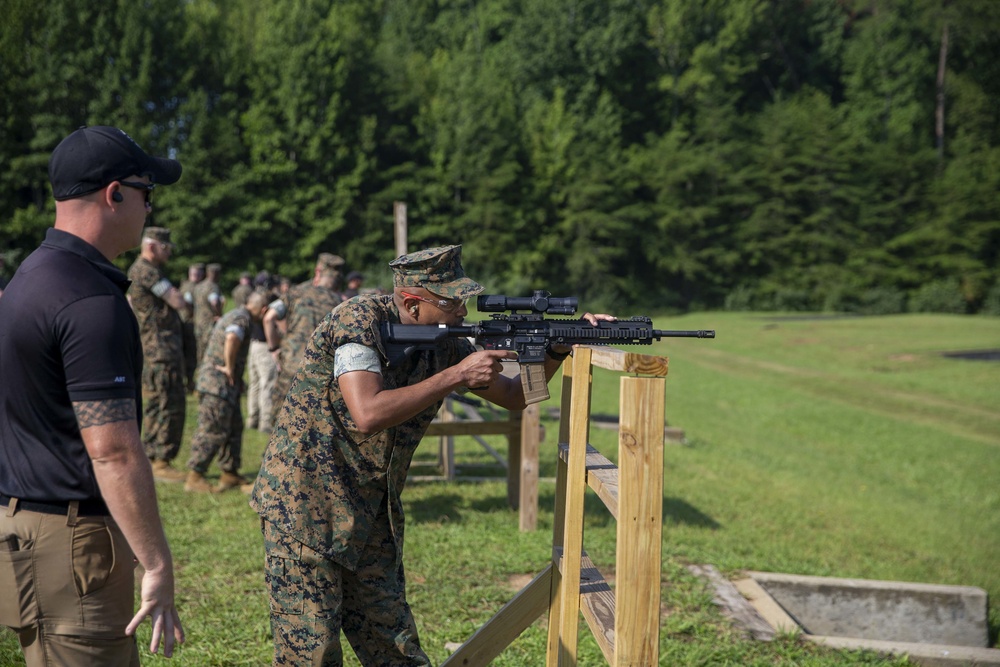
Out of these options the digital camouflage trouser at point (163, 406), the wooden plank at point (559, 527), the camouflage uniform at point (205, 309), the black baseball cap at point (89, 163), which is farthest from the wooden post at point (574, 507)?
the camouflage uniform at point (205, 309)

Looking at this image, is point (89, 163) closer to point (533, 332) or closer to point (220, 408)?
point (533, 332)

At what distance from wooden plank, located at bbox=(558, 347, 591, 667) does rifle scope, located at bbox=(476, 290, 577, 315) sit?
0.35m

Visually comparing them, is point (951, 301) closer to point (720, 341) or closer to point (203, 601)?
point (720, 341)

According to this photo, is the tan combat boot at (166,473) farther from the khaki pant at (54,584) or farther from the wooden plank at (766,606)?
the khaki pant at (54,584)

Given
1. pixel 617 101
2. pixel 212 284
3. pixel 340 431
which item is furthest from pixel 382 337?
pixel 617 101

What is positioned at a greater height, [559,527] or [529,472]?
[559,527]

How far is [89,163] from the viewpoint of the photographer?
2.31m

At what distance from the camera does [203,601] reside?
523cm

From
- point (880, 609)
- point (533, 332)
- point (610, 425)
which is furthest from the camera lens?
point (610, 425)

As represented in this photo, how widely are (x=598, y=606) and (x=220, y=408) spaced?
555 cm

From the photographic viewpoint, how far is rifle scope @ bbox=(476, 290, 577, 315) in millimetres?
3453

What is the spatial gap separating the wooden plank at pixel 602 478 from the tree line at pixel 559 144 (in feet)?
125

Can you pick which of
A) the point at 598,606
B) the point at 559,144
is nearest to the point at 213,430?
the point at 598,606

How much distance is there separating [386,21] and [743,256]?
33306mm
